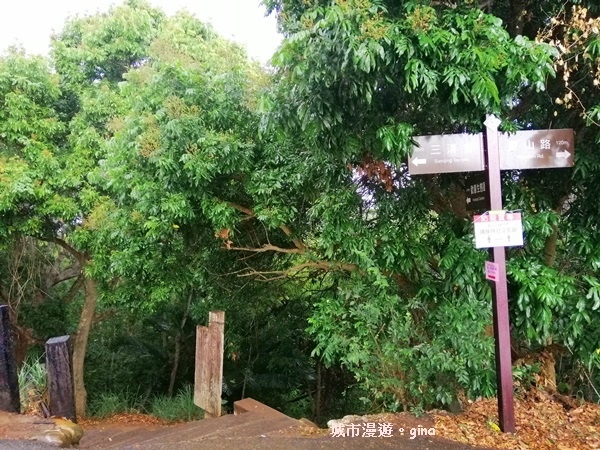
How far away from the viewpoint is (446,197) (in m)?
4.78

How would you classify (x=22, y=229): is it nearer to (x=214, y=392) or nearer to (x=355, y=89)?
(x=214, y=392)

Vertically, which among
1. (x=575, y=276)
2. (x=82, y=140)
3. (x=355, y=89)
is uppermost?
(x=82, y=140)

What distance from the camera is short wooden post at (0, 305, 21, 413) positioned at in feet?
13.4

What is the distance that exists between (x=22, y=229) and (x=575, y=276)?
7.65 meters

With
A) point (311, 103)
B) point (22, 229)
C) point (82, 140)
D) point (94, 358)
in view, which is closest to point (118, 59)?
point (82, 140)

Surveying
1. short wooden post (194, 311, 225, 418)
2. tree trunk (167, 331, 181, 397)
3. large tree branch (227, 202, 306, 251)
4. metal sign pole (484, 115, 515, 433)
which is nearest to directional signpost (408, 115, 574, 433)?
metal sign pole (484, 115, 515, 433)

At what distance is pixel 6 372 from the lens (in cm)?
413

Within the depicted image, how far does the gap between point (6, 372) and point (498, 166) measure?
14.5 ft

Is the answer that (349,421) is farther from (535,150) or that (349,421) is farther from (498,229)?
(535,150)

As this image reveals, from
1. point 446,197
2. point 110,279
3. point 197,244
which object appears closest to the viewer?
point 446,197

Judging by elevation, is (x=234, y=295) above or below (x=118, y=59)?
below

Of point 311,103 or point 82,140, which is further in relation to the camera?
point 82,140

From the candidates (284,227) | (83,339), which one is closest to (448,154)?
(284,227)

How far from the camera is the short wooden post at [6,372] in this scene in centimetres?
407
